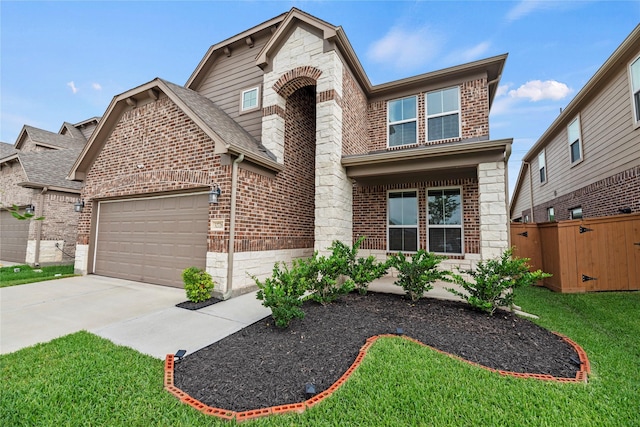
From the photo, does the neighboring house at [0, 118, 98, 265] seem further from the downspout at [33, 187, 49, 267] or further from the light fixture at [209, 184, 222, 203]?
the light fixture at [209, 184, 222, 203]

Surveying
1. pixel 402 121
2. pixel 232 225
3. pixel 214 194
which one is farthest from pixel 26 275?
pixel 402 121

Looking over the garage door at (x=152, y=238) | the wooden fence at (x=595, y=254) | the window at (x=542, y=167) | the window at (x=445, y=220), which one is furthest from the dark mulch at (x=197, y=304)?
the window at (x=542, y=167)

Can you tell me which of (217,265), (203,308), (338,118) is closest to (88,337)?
(203,308)

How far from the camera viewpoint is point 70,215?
11.3 metres

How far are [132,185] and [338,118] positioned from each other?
19.9 ft

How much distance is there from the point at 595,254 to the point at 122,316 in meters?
10.5

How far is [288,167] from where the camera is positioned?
8.31 meters

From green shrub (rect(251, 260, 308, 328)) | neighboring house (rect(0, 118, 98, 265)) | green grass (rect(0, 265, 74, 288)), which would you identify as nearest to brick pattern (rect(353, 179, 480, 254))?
green shrub (rect(251, 260, 308, 328))

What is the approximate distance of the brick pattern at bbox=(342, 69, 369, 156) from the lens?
315 inches

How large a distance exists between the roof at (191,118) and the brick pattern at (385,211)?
291 cm

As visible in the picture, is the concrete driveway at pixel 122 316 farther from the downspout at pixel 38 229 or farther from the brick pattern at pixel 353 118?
the brick pattern at pixel 353 118

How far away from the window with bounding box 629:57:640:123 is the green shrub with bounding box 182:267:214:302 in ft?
37.7

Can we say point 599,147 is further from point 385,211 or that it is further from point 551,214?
point 385,211

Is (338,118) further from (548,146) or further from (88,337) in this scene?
(548,146)
